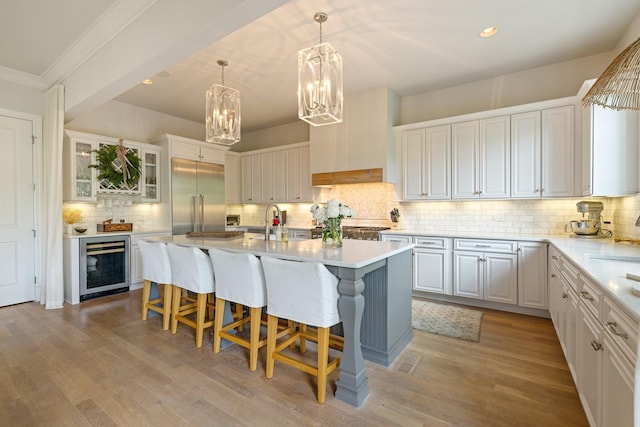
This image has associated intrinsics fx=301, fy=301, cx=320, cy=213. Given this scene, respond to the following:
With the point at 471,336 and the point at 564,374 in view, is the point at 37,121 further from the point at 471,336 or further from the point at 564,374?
the point at 564,374

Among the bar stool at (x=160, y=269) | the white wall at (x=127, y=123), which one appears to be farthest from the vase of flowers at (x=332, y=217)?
the white wall at (x=127, y=123)

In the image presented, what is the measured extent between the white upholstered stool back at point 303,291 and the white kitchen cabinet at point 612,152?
2786 millimetres

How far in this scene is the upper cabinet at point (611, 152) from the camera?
106 inches

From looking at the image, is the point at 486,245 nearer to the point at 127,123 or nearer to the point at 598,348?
the point at 598,348

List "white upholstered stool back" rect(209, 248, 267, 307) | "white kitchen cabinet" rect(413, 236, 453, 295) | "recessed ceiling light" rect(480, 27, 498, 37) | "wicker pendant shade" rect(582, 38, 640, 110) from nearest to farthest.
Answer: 1. "wicker pendant shade" rect(582, 38, 640, 110)
2. "white upholstered stool back" rect(209, 248, 267, 307)
3. "recessed ceiling light" rect(480, 27, 498, 37)
4. "white kitchen cabinet" rect(413, 236, 453, 295)

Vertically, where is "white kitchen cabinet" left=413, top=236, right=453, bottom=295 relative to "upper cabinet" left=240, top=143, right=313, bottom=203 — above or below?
below

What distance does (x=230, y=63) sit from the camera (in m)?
3.62

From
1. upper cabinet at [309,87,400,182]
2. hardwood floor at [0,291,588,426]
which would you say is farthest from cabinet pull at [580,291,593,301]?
upper cabinet at [309,87,400,182]

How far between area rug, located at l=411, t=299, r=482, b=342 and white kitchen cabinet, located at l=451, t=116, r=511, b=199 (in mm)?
1477

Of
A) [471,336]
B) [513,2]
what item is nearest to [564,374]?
[471,336]

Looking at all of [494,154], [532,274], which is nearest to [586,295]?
[532,274]

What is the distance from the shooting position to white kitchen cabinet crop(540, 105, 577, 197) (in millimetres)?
3371

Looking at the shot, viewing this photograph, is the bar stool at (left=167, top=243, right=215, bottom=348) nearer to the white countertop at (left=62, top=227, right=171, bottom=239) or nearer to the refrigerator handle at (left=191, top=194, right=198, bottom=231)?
the white countertop at (left=62, top=227, right=171, bottom=239)

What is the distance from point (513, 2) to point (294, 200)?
4.08 m
